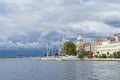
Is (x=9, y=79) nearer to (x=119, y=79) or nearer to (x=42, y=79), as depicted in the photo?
(x=42, y=79)

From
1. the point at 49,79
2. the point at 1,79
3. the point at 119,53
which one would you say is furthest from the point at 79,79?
the point at 119,53

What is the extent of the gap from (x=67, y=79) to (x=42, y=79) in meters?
4.16

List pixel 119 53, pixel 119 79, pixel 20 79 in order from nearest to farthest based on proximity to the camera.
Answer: pixel 119 79, pixel 20 79, pixel 119 53

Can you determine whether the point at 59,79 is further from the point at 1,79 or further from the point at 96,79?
the point at 1,79

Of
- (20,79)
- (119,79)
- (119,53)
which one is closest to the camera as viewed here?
(119,79)

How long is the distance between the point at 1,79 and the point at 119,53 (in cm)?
14438

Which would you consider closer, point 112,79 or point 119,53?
point 112,79

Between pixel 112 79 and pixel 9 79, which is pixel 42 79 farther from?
pixel 112 79

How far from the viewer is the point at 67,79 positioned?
57.5m

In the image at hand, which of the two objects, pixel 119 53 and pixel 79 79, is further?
pixel 119 53

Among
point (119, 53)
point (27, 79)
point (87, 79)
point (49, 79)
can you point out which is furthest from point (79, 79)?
point (119, 53)

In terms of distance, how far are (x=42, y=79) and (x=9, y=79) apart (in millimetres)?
5896

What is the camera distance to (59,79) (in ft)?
188

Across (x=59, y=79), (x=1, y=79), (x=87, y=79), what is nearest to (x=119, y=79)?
(x=87, y=79)
